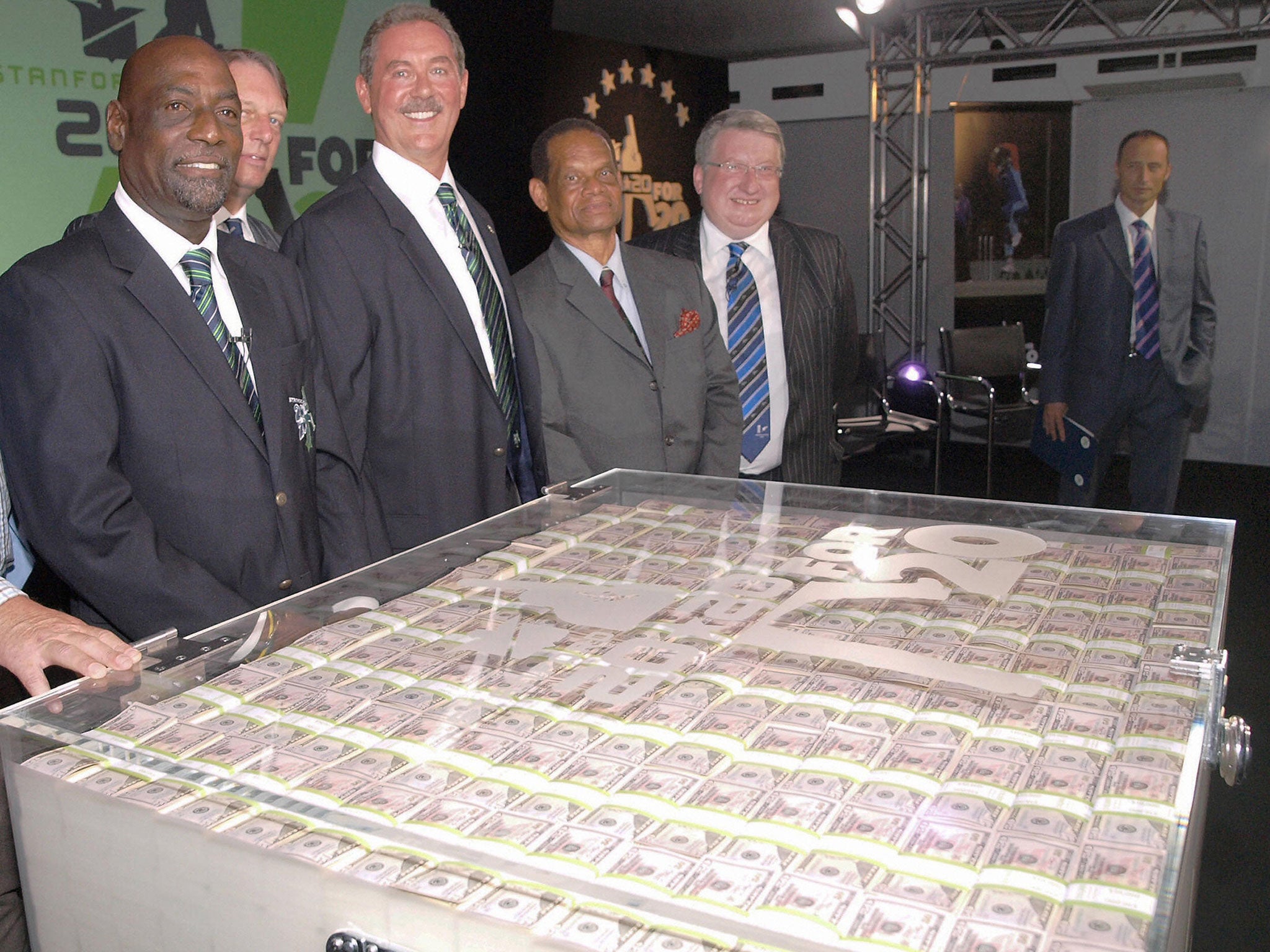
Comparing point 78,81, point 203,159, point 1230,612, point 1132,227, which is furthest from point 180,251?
point 1230,612

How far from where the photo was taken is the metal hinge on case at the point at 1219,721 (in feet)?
4.35

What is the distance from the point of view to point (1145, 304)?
4.91m

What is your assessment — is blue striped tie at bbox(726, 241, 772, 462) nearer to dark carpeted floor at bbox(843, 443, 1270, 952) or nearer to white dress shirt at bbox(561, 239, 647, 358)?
white dress shirt at bbox(561, 239, 647, 358)

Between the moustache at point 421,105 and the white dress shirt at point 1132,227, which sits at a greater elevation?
the moustache at point 421,105

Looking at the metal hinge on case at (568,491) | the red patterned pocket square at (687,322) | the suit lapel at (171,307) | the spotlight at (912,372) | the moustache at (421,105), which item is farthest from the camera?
the spotlight at (912,372)

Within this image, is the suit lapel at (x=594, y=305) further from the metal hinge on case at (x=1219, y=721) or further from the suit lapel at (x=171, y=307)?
the metal hinge on case at (x=1219, y=721)

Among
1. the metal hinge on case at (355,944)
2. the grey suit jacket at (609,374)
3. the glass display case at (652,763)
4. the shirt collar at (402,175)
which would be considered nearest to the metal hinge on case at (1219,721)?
the glass display case at (652,763)

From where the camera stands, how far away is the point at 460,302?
8.40ft

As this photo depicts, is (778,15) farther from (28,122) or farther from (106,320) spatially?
(106,320)

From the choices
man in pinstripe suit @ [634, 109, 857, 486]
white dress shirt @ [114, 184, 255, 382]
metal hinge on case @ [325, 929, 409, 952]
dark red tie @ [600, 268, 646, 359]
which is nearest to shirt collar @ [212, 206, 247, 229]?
white dress shirt @ [114, 184, 255, 382]

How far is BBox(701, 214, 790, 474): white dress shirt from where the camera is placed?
3395 mm

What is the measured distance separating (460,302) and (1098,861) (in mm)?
1911

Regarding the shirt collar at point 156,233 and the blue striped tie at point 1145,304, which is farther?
the blue striped tie at point 1145,304

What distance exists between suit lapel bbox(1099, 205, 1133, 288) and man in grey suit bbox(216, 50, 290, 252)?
3.53 metres
